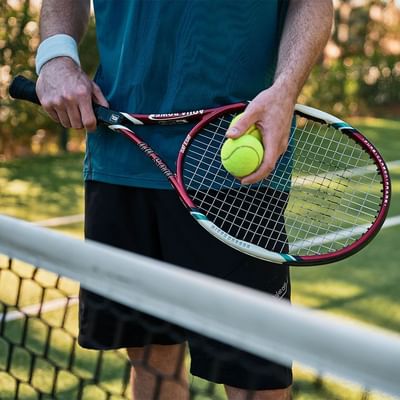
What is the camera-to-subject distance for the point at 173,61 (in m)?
1.83

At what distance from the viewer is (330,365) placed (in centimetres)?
100

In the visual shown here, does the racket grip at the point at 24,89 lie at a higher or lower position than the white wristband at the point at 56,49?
lower

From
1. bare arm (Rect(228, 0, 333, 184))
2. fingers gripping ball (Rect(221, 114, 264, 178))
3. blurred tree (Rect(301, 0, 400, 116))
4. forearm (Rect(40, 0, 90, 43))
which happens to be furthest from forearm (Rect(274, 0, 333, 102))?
blurred tree (Rect(301, 0, 400, 116))

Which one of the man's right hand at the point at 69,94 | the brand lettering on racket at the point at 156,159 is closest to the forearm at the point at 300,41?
the brand lettering on racket at the point at 156,159

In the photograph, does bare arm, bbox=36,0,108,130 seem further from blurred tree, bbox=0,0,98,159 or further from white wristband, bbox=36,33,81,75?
blurred tree, bbox=0,0,98,159

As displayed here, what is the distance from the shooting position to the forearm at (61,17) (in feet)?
6.73

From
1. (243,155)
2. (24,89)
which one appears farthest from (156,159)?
(24,89)

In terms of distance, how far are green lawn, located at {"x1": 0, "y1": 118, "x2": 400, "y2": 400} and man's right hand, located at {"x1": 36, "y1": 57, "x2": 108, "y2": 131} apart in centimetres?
94

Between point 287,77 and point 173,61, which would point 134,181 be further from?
point 287,77

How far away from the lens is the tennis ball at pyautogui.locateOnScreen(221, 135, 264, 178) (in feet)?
5.47

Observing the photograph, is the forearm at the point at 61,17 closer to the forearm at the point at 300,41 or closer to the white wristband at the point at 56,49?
the white wristband at the point at 56,49

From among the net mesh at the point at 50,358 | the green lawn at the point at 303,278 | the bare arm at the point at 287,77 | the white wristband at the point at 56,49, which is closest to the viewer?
the bare arm at the point at 287,77

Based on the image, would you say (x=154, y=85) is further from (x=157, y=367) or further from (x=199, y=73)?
(x=157, y=367)

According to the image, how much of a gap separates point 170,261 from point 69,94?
405mm
